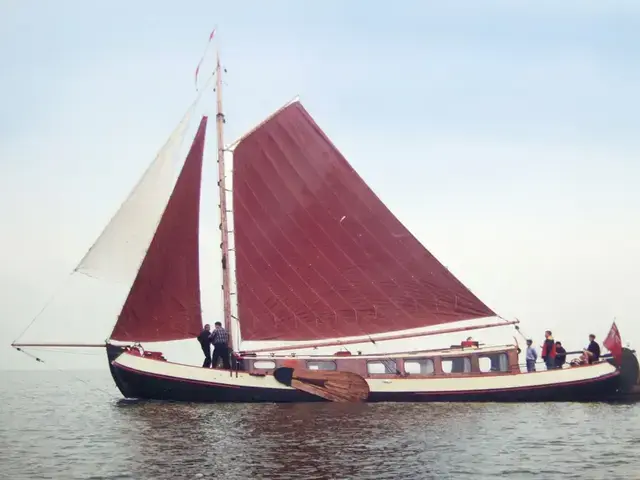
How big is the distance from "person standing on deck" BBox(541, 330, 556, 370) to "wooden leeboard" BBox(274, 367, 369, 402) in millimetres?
8616

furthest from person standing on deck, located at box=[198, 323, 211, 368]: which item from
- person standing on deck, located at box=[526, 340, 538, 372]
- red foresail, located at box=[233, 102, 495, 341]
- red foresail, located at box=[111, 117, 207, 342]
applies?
person standing on deck, located at box=[526, 340, 538, 372]

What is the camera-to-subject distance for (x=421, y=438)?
101 feet

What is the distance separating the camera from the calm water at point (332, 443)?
2523cm

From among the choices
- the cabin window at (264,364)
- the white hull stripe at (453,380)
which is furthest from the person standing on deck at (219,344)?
the white hull stripe at (453,380)

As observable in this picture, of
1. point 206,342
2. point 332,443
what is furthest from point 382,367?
point 332,443

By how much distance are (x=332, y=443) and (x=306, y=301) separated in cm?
1362

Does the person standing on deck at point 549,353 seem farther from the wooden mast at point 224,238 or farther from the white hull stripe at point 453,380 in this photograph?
the wooden mast at point 224,238

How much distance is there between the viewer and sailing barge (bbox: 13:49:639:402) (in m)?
42.1

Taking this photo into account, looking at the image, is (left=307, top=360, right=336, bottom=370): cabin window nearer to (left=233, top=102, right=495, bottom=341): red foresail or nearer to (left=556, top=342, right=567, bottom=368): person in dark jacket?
(left=233, top=102, right=495, bottom=341): red foresail

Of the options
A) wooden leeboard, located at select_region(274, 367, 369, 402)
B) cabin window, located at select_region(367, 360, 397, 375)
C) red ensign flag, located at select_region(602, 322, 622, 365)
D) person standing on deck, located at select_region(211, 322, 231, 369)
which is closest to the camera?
wooden leeboard, located at select_region(274, 367, 369, 402)

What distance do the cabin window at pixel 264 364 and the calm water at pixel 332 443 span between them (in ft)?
6.85

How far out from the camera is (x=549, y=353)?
4319 centimetres

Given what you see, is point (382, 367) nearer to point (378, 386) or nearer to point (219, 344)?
point (378, 386)

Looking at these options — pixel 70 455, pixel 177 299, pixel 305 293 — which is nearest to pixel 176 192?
pixel 177 299
